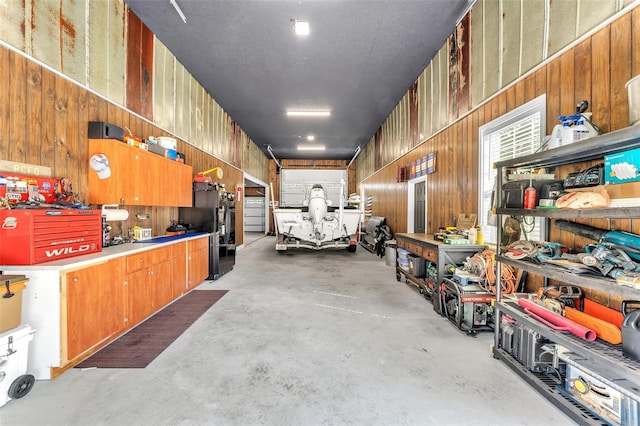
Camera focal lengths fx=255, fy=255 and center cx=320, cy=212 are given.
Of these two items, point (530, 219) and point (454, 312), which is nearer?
point (530, 219)

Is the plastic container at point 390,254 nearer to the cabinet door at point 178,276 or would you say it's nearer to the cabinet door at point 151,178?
the cabinet door at point 178,276

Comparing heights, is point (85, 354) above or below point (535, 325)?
below

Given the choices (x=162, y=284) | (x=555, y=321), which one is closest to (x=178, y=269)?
(x=162, y=284)

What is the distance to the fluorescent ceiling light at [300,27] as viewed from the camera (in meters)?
3.86

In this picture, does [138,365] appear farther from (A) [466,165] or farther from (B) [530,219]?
(A) [466,165]

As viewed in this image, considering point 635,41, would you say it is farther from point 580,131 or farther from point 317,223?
point 317,223

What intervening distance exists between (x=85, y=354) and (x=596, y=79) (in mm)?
4966

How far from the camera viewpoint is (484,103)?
350 cm

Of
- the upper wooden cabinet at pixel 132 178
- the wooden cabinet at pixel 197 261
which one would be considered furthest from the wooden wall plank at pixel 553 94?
the wooden cabinet at pixel 197 261

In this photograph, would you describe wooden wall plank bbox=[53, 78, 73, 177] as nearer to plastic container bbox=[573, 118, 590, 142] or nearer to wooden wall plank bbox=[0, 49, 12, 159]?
wooden wall plank bbox=[0, 49, 12, 159]

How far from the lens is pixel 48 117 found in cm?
263

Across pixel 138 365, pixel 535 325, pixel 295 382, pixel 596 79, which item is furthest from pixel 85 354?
pixel 596 79

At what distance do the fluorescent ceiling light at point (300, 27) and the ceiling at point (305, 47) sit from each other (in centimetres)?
9

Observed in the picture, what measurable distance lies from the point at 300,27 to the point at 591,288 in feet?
14.8
